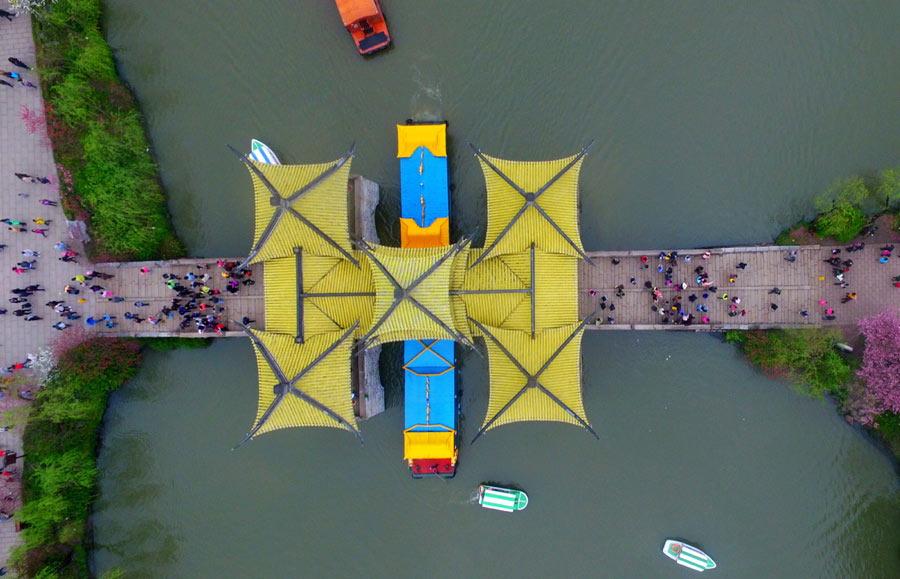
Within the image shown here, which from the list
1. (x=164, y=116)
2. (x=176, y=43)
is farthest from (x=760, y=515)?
(x=176, y=43)

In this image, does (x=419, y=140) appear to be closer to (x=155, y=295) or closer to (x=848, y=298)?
(x=155, y=295)

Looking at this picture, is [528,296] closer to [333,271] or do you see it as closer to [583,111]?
[333,271]

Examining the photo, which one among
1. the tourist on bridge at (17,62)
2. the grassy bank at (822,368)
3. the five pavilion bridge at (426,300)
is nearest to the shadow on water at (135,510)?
the five pavilion bridge at (426,300)

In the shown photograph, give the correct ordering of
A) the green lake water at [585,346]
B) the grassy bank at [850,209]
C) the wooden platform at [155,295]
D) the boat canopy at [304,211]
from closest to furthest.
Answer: the boat canopy at [304,211], the grassy bank at [850,209], the green lake water at [585,346], the wooden platform at [155,295]

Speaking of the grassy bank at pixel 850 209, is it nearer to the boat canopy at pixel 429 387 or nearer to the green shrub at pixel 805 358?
the green shrub at pixel 805 358

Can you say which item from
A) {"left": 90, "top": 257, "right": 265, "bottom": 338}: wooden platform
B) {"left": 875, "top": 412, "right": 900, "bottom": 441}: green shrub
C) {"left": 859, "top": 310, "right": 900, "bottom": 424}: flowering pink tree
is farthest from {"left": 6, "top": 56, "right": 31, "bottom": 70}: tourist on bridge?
{"left": 875, "top": 412, "right": 900, "bottom": 441}: green shrub

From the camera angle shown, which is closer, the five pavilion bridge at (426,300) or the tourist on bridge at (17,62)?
the five pavilion bridge at (426,300)
